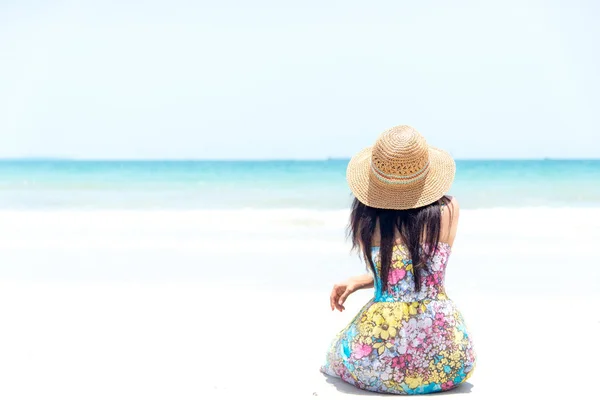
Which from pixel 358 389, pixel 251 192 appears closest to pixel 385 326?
pixel 358 389

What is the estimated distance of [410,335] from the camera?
2.95m

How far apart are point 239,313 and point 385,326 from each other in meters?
2.31

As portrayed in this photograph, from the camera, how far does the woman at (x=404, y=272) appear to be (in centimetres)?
283

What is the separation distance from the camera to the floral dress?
294 centimetres

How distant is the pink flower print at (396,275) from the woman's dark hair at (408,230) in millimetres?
20

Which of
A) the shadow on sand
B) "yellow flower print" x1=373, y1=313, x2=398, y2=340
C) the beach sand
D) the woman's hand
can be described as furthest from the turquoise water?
"yellow flower print" x1=373, y1=313, x2=398, y2=340

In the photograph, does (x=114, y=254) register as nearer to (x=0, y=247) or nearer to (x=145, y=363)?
(x=0, y=247)

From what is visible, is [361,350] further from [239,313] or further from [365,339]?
[239,313]

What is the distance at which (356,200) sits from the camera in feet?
9.78

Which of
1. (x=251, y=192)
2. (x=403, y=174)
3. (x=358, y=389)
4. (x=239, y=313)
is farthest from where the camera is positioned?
(x=251, y=192)

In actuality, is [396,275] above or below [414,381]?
above

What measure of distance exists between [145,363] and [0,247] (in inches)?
221

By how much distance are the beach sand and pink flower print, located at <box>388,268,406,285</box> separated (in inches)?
22.6

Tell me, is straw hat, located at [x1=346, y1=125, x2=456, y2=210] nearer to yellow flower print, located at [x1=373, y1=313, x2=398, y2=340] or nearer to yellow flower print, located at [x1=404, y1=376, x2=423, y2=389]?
yellow flower print, located at [x1=373, y1=313, x2=398, y2=340]
